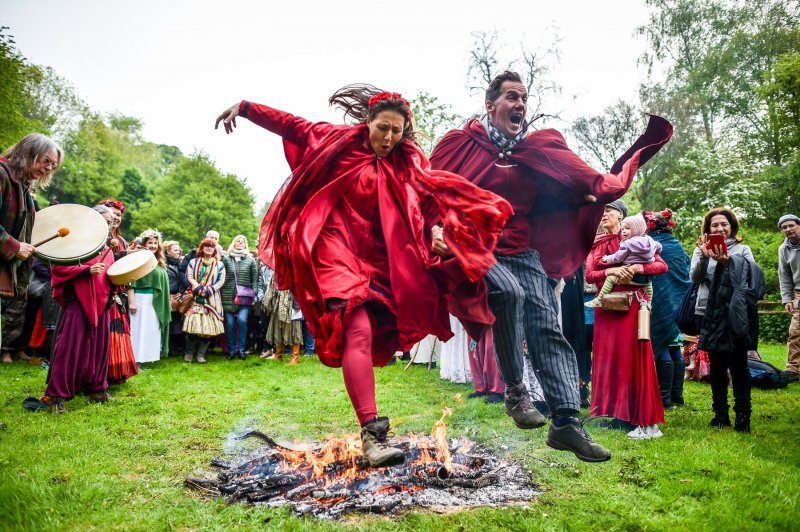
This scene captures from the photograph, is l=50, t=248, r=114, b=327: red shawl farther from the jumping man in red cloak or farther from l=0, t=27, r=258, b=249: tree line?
l=0, t=27, r=258, b=249: tree line

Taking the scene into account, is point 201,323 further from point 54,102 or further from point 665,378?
point 54,102

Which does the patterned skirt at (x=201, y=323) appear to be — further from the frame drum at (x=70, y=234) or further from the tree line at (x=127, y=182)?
the tree line at (x=127, y=182)

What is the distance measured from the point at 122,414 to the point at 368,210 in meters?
4.46

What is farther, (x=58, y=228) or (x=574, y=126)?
(x=574, y=126)

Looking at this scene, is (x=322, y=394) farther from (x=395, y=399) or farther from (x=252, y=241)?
(x=252, y=241)

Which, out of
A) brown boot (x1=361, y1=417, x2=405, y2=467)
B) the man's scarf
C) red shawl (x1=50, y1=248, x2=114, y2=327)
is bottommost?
brown boot (x1=361, y1=417, x2=405, y2=467)

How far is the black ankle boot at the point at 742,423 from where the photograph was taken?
5.79 metres

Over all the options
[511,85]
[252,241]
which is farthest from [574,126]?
[511,85]

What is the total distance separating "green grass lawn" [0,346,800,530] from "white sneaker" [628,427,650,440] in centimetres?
15

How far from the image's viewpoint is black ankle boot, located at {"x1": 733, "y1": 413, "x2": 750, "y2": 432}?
5.79m

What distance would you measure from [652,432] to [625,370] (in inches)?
26.2

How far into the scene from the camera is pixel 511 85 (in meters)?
3.78

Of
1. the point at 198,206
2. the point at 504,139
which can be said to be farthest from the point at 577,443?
the point at 198,206

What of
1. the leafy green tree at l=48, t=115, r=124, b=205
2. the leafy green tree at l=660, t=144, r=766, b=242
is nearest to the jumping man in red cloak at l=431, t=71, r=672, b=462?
the leafy green tree at l=660, t=144, r=766, b=242
